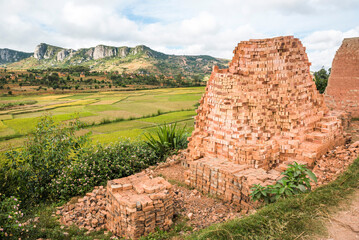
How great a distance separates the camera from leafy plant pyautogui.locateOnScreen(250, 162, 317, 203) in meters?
4.01

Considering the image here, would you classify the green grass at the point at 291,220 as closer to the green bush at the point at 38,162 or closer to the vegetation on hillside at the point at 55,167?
the vegetation on hillside at the point at 55,167

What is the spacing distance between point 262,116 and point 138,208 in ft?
12.4

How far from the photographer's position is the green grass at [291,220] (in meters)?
2.85

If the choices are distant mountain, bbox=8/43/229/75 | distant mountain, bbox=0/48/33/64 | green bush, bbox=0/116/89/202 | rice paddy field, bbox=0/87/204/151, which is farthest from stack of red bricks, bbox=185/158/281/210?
distant mountain, bbox=0/48/33/64

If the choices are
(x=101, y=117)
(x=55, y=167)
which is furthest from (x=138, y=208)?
(x=101, y=117)

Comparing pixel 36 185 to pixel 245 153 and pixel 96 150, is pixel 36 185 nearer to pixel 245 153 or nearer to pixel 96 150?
pixel 96 150

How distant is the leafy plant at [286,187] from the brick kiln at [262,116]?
1.08m

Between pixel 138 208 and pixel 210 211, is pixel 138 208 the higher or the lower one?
the higher one

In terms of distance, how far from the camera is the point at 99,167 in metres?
7.19

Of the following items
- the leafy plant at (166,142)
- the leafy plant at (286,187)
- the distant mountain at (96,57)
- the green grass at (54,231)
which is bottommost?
the green grass at (54,231)

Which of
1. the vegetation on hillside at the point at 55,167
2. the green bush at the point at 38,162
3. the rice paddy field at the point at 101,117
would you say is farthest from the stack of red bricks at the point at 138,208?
the rice paddy field at the point at 101,117

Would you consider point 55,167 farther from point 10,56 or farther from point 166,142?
point 10,56

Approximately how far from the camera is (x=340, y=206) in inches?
131

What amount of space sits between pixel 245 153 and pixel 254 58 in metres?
2.54
